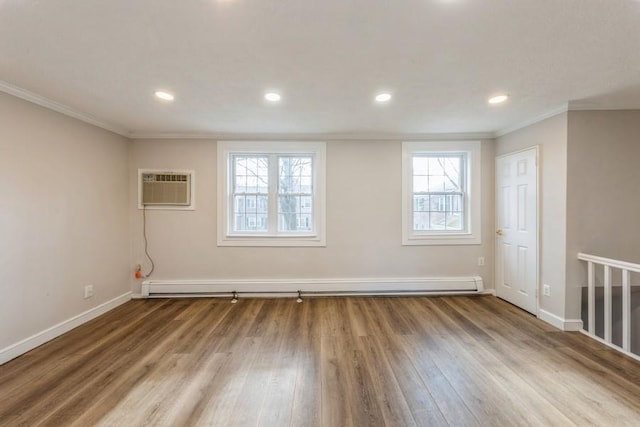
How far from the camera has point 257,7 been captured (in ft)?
4.64

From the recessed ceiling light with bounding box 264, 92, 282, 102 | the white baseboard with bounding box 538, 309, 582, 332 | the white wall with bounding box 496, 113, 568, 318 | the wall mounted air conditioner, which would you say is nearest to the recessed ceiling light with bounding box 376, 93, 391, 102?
the recessed ceiling light with bounding box 264, 92, 282, 102

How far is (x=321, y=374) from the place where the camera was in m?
2.07

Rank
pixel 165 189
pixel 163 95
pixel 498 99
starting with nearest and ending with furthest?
pixel 163 95
pixel 498 99
pixel 165 189

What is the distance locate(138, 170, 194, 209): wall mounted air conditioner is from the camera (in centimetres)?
382

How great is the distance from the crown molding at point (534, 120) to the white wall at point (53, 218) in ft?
17.3

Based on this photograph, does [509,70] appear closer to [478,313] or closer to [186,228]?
[478,313]

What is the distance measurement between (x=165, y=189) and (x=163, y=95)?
5.48 ft

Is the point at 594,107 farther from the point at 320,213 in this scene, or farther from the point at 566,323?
the point at 320,213

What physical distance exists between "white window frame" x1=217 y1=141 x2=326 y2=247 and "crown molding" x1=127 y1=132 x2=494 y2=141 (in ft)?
0.23

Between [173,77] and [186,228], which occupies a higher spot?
[173,77]

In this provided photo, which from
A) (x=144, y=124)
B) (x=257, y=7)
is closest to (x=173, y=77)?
(x=257, y=7)

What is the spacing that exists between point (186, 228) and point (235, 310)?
1.42 metres

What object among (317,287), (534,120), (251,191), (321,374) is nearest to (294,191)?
(251,191)

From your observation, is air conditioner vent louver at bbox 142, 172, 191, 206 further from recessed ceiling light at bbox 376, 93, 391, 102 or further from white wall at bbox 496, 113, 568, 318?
white wall at bbox 496, 113, 568, 318
